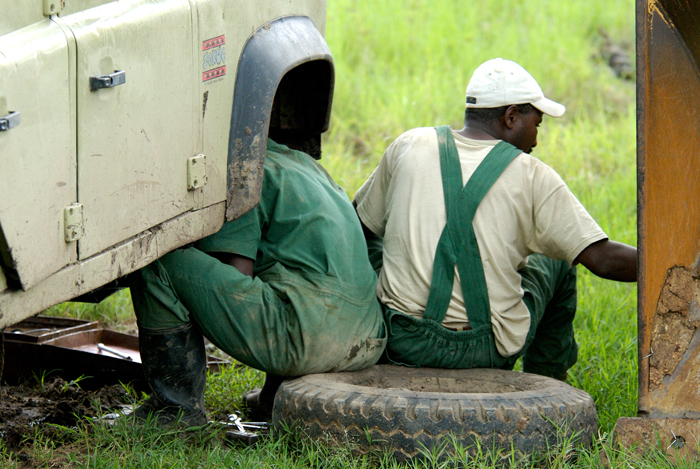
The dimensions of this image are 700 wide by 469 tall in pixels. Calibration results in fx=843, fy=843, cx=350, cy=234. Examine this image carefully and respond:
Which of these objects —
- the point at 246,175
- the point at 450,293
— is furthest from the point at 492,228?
the point at 246,175

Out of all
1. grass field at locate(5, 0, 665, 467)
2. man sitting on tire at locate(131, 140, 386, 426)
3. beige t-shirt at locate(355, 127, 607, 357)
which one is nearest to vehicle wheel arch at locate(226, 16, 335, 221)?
man sitting on tire at locate(131, 140, 386, 426)

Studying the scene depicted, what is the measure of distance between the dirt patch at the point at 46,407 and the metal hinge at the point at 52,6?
4.87ft

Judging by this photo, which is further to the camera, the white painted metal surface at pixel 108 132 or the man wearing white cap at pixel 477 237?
the man wearing white cap at pixel 477 237

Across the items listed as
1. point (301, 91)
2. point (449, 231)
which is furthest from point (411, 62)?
point (449, 231)

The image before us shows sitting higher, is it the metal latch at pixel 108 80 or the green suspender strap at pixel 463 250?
the metal latch at pixel 108 80

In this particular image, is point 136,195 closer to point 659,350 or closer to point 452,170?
point 452,170

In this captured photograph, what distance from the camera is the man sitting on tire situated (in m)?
2.84

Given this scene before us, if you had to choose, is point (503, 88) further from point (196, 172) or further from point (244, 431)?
point (244, 431)

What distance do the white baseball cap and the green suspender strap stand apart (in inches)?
11.4

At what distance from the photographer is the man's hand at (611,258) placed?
302 cm

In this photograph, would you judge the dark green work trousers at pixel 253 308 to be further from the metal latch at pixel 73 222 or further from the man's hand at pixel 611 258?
the man's hand at pixel 611 258

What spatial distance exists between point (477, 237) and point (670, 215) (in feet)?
2.19

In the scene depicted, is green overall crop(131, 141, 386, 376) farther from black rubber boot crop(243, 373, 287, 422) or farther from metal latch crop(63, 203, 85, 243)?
metal latch crop(63, 203, 85, 243)

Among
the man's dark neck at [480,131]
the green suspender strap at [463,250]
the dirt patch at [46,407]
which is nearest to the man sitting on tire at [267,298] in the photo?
the green suspender strap at [463,250]
